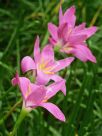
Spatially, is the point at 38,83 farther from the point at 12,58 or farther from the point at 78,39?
the point at 12,58

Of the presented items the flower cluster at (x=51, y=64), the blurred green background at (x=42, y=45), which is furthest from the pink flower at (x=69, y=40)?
the blurred green background at (x=42, y=45)

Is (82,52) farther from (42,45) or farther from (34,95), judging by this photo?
(42,45)

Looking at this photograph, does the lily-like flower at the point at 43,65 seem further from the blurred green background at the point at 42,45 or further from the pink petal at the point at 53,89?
the blurred green background at the point at 42,45

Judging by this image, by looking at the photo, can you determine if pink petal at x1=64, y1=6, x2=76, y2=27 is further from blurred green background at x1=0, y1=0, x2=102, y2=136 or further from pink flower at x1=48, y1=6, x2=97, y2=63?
blurred green background at x1=0, y1=0, x2=102, y2=136

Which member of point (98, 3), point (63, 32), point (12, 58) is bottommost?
point (12, 58)

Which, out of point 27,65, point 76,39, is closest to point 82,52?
point 76,39

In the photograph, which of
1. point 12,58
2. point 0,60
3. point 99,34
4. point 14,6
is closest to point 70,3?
point 99,34
